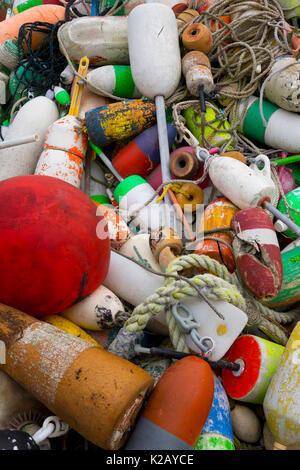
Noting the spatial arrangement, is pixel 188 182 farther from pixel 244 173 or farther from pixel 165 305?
pixel 165 305

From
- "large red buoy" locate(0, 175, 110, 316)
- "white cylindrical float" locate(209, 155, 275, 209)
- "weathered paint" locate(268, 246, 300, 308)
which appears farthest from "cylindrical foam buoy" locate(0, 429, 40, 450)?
"white cylindrical float" locate(209, 155, 275, 209)

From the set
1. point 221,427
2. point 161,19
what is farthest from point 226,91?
point 221,427

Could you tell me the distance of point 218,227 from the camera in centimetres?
171

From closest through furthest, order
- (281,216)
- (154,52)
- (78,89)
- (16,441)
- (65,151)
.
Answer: (16,441)
(281,216)
(65,151)
(154,52)
(78,89)

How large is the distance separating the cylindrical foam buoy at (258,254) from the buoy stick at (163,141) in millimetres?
552

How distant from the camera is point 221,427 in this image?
1.20 m

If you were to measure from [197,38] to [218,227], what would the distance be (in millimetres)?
1315

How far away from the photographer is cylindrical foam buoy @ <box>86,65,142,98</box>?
7.98 feet

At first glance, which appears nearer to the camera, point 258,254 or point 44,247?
point 44,247

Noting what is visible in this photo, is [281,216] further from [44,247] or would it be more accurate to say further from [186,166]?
[44,247]

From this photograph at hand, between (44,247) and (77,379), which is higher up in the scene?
(44,247)

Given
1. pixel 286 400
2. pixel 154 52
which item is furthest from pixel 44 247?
pixel 154 52

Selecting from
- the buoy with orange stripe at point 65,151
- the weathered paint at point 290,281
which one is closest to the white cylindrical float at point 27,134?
the buoy with orange stripe at point 65,151

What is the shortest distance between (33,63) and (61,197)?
1850 mm
